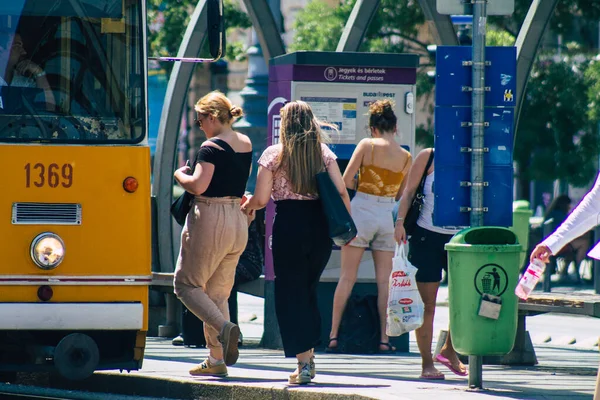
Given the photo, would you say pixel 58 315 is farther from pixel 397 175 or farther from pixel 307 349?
pixel 397 175

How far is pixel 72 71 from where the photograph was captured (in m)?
8.23

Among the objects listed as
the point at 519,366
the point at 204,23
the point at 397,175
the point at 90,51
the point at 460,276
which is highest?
the point at 204,23

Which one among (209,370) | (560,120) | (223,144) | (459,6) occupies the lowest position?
(209,370)

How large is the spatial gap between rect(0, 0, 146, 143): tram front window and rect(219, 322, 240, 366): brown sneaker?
131 centimetres

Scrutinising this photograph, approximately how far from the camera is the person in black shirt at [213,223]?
8844 mm

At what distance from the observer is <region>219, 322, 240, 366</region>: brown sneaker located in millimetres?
8633

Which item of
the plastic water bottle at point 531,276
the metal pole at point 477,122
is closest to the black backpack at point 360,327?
the metal pole at point 477,122

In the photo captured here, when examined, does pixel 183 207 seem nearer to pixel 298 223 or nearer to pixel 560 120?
pixel 298 223

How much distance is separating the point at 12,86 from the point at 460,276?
276cm

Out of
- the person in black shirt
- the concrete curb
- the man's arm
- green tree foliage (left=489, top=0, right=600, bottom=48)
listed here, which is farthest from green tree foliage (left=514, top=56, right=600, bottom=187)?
the man's arm

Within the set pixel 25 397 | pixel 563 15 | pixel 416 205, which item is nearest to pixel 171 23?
pixel 563 15

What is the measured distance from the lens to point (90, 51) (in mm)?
8250

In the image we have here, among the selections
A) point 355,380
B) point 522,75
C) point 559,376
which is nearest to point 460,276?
point 355,380

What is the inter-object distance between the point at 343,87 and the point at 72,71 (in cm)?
321
